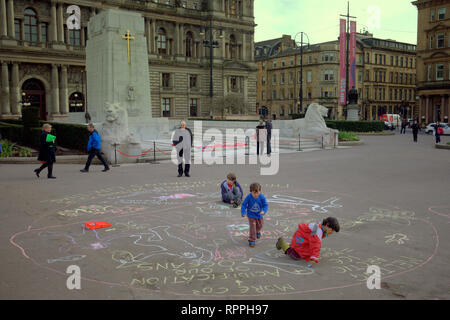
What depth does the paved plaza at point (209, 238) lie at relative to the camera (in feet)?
19.1

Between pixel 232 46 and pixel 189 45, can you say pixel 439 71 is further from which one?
pixel 189 45

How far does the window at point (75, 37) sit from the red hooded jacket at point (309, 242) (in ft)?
185

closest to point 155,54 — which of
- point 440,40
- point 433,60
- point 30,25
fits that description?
point 30,25

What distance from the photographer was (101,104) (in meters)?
29.0

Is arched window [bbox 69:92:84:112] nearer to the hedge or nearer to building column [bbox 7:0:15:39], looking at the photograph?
building column [bbox 7:0:15:39]

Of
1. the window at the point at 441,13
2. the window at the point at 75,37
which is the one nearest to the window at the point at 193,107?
the window at the point at 75,37

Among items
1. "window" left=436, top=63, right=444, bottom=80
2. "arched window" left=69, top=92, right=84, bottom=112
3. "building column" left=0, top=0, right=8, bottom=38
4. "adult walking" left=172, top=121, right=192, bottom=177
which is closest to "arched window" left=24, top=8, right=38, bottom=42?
"building column" left=0, top=0, right=8, bottom=38

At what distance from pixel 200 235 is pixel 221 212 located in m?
1.95

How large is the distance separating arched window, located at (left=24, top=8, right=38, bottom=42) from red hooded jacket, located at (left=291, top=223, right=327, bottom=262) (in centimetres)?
5583

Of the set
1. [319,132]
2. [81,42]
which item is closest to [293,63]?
[81,42]

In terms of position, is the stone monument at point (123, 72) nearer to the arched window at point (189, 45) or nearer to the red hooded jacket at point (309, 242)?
the red hooded jacket at point (309, 242)

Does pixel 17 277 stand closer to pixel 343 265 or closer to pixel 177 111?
pixel 343 265

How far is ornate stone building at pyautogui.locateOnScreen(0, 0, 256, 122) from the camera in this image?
172ft

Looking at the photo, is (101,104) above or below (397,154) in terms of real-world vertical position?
above
